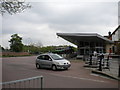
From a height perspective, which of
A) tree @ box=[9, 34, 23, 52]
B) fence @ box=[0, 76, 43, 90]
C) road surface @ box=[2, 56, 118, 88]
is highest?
tree @ box=[9, 34, 23, 52]

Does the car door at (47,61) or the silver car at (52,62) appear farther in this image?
the car door at (47,61)

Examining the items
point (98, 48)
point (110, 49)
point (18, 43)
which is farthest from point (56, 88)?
point (18, 43)

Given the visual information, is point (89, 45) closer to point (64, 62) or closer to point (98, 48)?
point (98, 48)

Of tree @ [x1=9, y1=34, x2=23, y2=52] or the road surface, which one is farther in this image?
tree @ [x1=9, y1=34, x2=23, y2=52]

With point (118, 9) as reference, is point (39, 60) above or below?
below

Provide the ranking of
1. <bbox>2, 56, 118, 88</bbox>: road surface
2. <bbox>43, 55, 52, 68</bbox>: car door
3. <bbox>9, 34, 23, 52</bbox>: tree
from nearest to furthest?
1. <bbox>2, 56, 118, 88</bbox>: road surface
2. <bbox>43, 55, 52, 68</bbox>: car door
3. <bbox>9, 34, 23, 52</bbox>: tree

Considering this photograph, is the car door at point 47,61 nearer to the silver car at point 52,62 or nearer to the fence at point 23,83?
the silver car at point 52,62

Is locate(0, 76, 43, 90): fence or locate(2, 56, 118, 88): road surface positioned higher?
locate(0, 76, 43, 90): fence

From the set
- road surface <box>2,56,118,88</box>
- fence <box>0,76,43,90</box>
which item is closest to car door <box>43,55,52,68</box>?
road surface <box>2,56,118,88</box>

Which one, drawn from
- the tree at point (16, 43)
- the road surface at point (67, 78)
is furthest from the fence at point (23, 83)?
the tree at point (16, 43)

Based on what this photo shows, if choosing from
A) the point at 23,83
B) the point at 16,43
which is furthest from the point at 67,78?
the point at 16,43

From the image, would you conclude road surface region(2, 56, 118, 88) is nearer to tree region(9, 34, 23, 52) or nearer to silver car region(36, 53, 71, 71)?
silver car region(36, 53, 71, 71)

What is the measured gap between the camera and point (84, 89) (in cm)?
802

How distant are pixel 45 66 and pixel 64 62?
2131 mm
